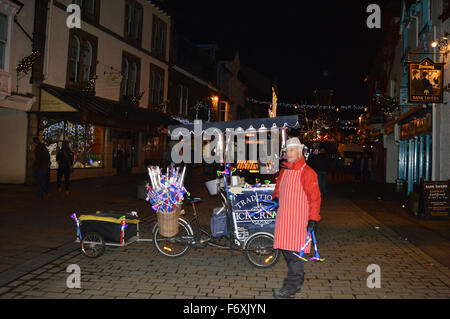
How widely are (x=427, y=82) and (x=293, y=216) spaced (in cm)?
900

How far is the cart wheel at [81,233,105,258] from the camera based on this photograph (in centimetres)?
609

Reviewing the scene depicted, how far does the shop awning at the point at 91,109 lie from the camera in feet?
50.7

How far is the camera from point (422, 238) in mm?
7961

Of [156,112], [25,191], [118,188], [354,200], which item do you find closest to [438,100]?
[354,200]

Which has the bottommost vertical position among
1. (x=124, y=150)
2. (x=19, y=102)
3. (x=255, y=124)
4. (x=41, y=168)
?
(x=41, y=168)

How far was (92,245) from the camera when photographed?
6.14m

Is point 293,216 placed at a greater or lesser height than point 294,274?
greater

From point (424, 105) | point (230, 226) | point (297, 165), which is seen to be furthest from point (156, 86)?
point (297, 165)

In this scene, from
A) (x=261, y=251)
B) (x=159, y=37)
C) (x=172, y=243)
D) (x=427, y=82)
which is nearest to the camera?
(x=261, y=251)

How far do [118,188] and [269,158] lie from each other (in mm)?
6943

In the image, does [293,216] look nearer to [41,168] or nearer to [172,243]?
[172,243]

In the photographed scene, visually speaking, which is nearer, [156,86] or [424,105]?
[424,105]

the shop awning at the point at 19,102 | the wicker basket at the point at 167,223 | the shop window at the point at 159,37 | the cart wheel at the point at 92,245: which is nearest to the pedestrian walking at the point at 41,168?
the shop awning at the point at 19,102
